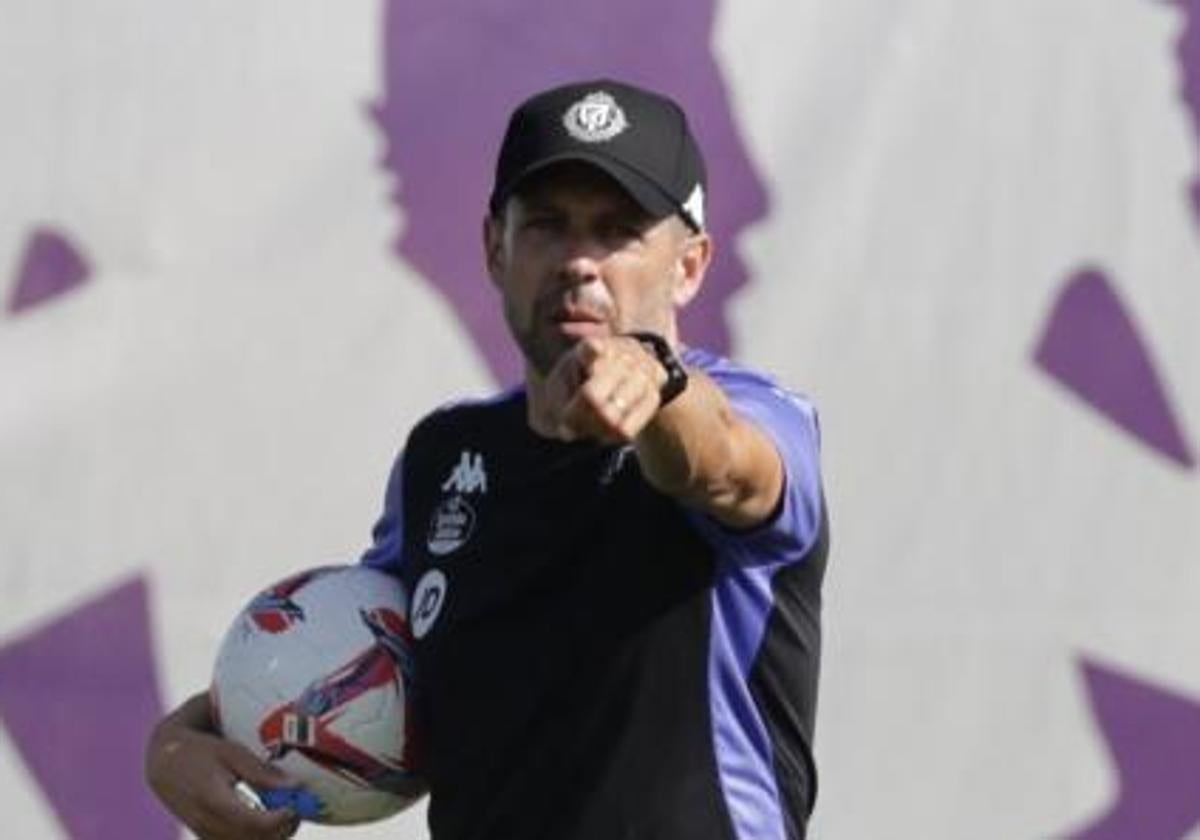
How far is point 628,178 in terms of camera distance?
195 cm

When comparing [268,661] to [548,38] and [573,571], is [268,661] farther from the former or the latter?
[548,38]

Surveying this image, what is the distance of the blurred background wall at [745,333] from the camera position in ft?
10.1

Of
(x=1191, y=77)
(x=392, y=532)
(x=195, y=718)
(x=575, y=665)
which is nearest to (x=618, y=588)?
(x=575, y=665)

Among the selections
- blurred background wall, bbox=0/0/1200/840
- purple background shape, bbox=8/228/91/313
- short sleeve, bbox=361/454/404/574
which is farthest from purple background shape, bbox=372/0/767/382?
short sleeve, bbox=361/454/404/574

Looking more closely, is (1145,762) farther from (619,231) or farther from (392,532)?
(619,231)

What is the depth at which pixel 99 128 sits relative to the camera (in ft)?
10.1

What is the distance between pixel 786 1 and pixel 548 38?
28cm

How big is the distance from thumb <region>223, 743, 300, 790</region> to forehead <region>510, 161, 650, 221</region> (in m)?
0.54

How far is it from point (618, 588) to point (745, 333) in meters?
1.25

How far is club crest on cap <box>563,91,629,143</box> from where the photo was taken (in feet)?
6.45

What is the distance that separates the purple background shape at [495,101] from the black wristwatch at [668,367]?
145 cm

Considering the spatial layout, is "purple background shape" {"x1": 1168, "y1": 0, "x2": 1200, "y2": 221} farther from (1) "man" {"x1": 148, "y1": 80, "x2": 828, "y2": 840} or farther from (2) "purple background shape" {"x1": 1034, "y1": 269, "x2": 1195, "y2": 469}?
(1) "man" {"x1": 148, "y1": 80, "x2": 828, "y2": 840}

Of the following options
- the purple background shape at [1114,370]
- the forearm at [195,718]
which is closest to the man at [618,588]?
the forearm at [195,718]

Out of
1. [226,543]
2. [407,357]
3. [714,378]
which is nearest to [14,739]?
[226,543]
